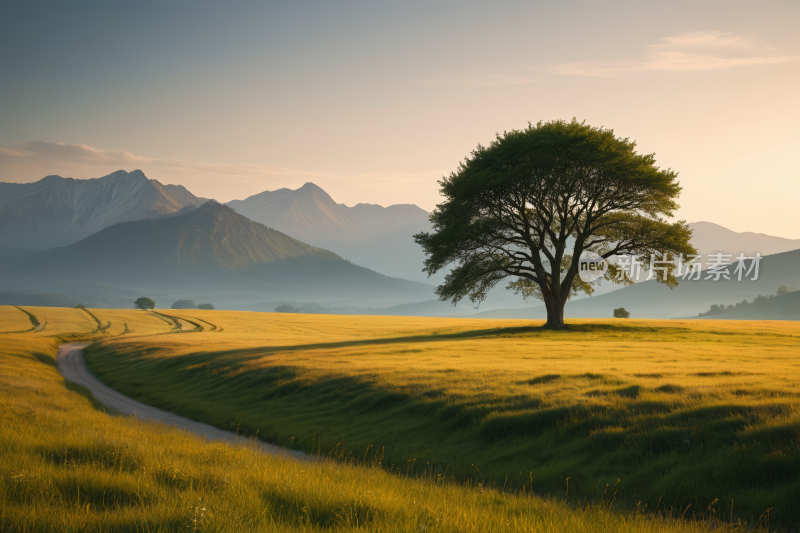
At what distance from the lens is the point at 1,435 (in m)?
9.95

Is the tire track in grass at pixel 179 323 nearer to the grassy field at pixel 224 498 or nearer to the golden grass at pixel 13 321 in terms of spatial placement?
the golden grass at pixel 13 321

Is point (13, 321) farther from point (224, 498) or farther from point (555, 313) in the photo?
point (224, 498)

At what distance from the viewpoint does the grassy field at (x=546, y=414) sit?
969 centimetres

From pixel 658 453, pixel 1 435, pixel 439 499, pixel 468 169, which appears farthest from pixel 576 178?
pixel 1 435

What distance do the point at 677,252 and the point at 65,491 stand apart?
47635 mm

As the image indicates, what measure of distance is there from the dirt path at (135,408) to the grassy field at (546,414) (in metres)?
0.79

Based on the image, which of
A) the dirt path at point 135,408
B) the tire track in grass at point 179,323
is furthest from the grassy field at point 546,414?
the tire track in grass at point 179,323

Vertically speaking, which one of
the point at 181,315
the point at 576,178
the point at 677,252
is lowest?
the point at 181,315

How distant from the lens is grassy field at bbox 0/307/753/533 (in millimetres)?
5867

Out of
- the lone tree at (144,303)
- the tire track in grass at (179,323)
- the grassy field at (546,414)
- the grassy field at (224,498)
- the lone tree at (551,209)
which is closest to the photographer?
the grassy field at (224,498)

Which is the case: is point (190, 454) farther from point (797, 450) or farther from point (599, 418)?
point (797, 450)

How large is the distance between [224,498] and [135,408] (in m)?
22.4

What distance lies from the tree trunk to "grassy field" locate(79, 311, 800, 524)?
13323 millimetres

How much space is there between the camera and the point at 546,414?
14234mm
